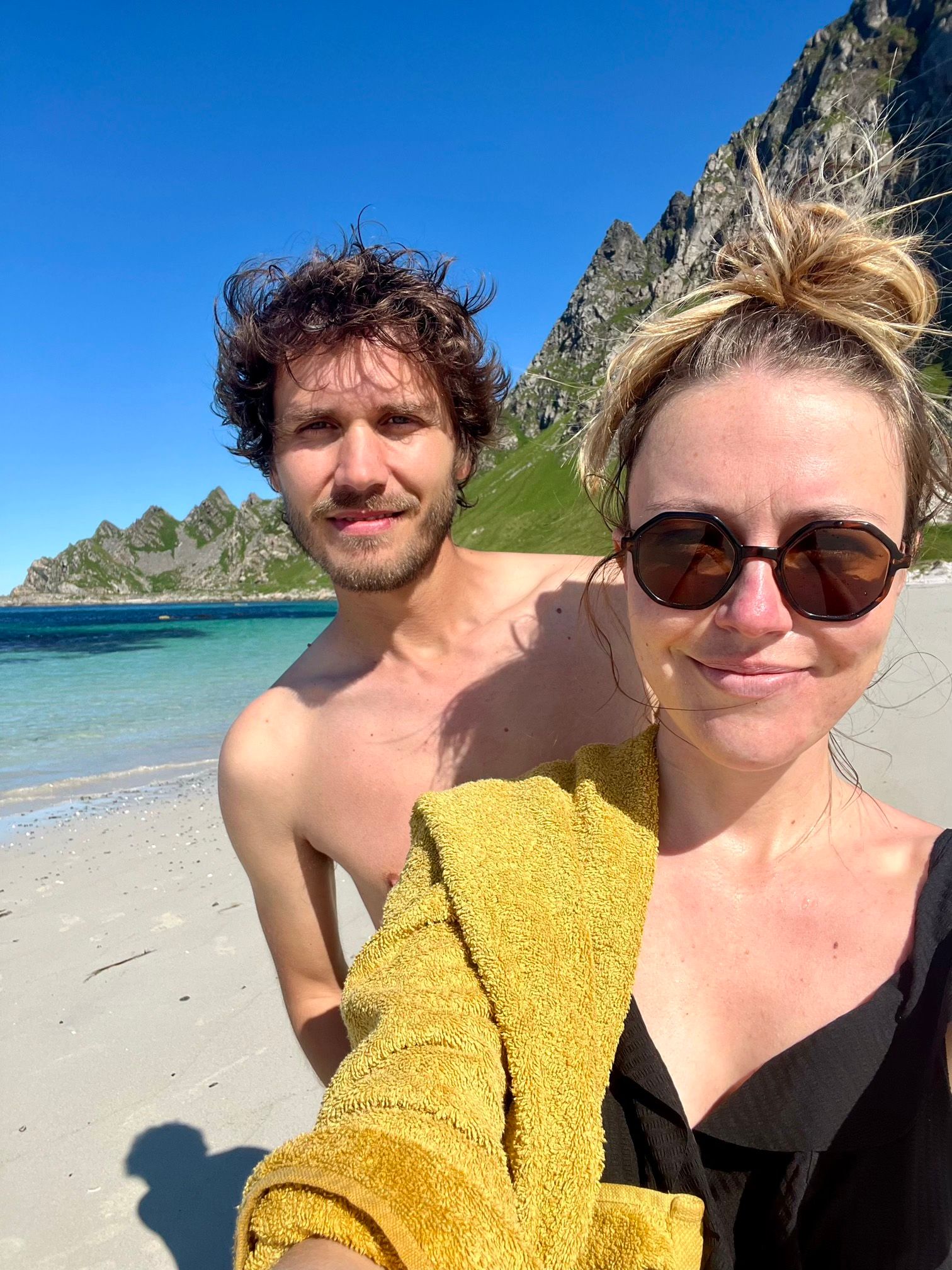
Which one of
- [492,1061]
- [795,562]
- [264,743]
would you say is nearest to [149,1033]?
[264,743]

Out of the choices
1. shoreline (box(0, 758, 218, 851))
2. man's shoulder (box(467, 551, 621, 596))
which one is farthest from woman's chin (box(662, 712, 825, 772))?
shoreline (box(0, 758, 218, 851))

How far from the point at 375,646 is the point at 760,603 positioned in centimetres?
182

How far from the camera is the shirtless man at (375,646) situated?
8.54 ft

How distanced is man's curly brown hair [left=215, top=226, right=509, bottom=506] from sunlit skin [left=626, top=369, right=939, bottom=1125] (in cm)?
167

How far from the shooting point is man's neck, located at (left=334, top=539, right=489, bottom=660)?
2779mm

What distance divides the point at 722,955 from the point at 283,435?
2.10 m

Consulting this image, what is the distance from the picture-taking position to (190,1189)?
321 centimetres

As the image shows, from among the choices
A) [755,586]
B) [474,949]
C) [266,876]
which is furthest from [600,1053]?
[266,876]

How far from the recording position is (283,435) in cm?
271

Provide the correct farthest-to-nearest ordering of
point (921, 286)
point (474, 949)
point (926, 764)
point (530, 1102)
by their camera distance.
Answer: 1. point (926, 764)
2. point (921, 286)
3. point (474, 949)
4. point (530, 1102)

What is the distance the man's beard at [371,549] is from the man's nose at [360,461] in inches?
2.1

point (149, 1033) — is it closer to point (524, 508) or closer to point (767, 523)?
point (767, 523)

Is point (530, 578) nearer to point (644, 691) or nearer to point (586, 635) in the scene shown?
point (586, 635)

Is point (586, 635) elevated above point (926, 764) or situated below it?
above
